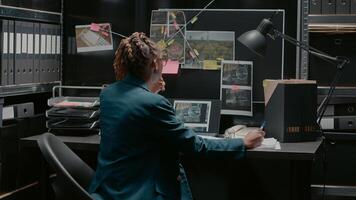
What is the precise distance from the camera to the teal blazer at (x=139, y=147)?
2.08m

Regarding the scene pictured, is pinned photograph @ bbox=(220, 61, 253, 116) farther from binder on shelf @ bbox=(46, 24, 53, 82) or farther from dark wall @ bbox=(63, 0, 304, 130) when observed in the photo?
binder on shelf @ bbox=(46, 24, 53, 82)

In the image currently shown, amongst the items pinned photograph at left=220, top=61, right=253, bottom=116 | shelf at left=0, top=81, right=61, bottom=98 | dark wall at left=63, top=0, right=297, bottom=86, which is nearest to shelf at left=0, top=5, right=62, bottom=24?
dark wall at left=63, top=0, right=297, bottom=86

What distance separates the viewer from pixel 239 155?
2246 mm

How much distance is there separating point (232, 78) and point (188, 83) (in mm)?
256

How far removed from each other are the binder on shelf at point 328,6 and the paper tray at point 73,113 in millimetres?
1285

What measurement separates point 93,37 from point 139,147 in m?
1.39

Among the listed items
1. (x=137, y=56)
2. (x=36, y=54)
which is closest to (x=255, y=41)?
(x=137, y=56)

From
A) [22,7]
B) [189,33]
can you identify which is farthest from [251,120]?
[22,7]

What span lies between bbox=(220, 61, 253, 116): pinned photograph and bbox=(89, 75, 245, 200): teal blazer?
0.97 m

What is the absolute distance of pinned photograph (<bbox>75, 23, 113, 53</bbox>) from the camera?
10.8 feet

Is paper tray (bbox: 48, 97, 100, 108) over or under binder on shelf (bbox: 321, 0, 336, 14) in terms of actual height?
under

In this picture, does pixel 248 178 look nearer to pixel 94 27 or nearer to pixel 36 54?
pixel 94 27

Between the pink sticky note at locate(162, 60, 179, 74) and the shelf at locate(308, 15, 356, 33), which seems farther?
the pink sticky note at locate(162, 60, 179, 74)

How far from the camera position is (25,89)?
9.41ft
